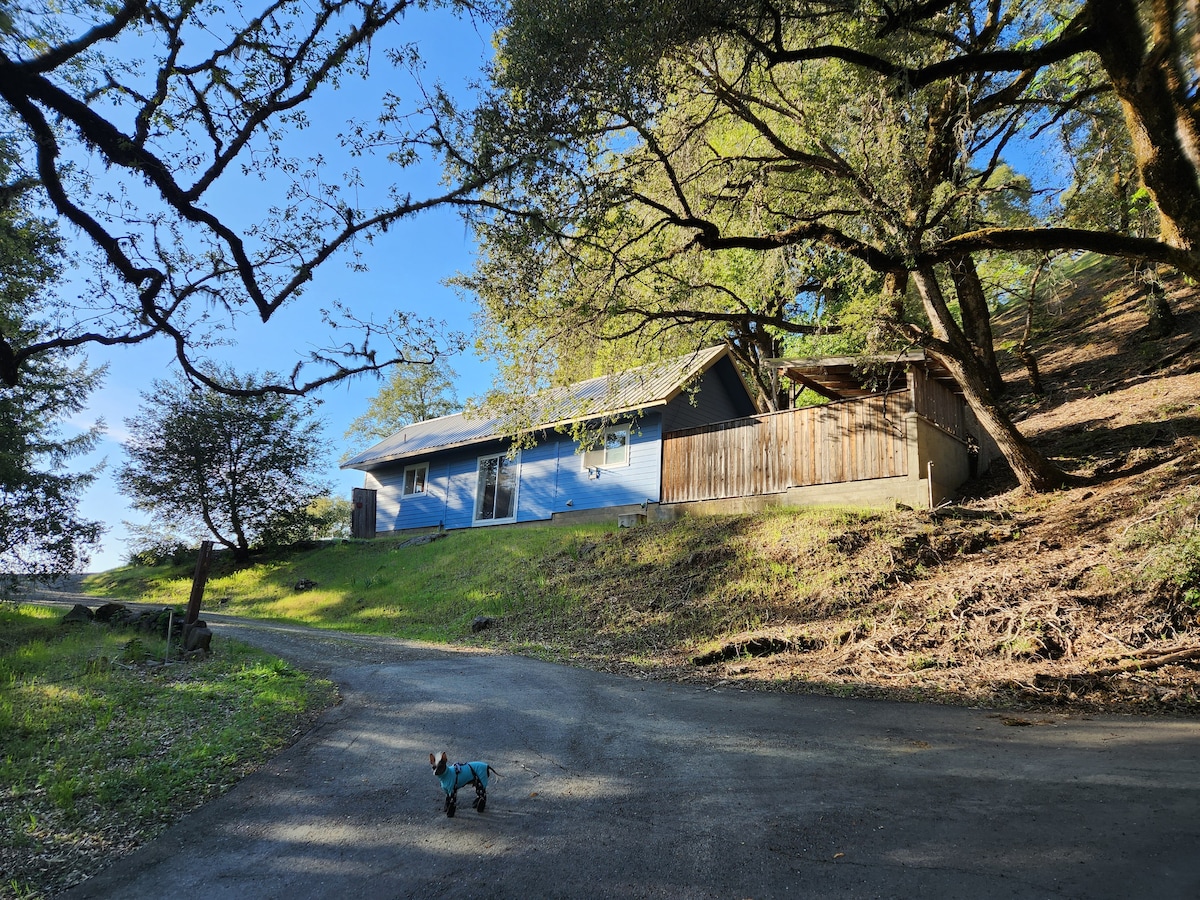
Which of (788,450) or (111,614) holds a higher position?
(788,450)

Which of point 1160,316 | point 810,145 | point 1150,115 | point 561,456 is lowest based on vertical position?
point 561,456

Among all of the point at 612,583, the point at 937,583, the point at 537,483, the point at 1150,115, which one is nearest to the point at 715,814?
the point at 937,583

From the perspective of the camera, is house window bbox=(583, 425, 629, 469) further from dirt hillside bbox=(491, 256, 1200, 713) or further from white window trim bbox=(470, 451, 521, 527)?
dirt hillside bbox=(491, 256, 1200, 713)

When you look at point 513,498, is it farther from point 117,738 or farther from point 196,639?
point 117,738

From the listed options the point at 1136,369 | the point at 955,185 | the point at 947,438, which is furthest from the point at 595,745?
the point at 1136,369

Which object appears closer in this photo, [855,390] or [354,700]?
[354,700]

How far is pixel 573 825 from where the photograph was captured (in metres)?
3.62

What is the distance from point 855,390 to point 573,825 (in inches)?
521

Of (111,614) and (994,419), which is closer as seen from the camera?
(994,419)

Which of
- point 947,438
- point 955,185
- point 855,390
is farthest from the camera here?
point 855,390

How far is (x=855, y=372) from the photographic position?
12.4 metres

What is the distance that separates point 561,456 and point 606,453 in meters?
1.98

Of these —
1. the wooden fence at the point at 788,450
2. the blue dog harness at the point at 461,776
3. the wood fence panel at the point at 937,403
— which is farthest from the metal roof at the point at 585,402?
the blue dog harness at the point at 461,776

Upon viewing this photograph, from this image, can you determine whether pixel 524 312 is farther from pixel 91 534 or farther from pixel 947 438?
pixel 91 534
